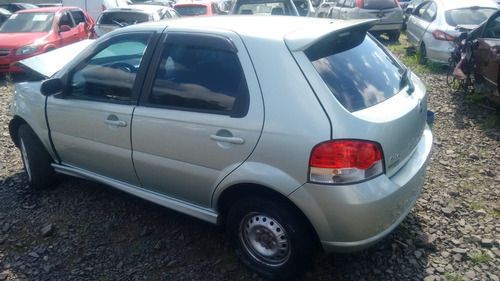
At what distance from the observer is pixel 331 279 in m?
3.06

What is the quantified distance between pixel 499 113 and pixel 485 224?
3148mm

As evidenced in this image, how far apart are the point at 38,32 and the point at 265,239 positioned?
32.7 ft

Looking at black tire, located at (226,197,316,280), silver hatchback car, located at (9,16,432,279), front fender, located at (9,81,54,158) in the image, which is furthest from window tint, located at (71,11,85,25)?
black tire, located at (226,197,316,280)

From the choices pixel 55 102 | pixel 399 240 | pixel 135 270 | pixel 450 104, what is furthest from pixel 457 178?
pixel 55 102

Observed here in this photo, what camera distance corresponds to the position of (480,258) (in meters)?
3.18

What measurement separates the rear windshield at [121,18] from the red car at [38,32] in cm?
121

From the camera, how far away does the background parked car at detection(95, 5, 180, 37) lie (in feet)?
33.4

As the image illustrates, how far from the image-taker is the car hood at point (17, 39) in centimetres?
984

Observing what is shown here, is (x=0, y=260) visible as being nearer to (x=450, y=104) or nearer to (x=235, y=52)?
(x=235, y=52)

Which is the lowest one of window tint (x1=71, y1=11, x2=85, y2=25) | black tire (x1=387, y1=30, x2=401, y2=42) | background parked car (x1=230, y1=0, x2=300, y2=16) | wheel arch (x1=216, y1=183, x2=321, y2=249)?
black tire (x1=387, y1=30, x2=401, y2=42)

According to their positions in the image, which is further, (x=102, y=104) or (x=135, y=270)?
(x=102, y=104)

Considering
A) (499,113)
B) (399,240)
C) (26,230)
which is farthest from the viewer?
(499,113)

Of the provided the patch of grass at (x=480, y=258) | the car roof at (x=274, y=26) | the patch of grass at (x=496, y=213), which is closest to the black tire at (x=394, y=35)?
the patch of grass at (x=496, y=213)

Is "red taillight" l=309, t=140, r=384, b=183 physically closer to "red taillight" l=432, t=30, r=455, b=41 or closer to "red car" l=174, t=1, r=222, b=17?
"red taillight" l=432, t=30, r=455, b=41
